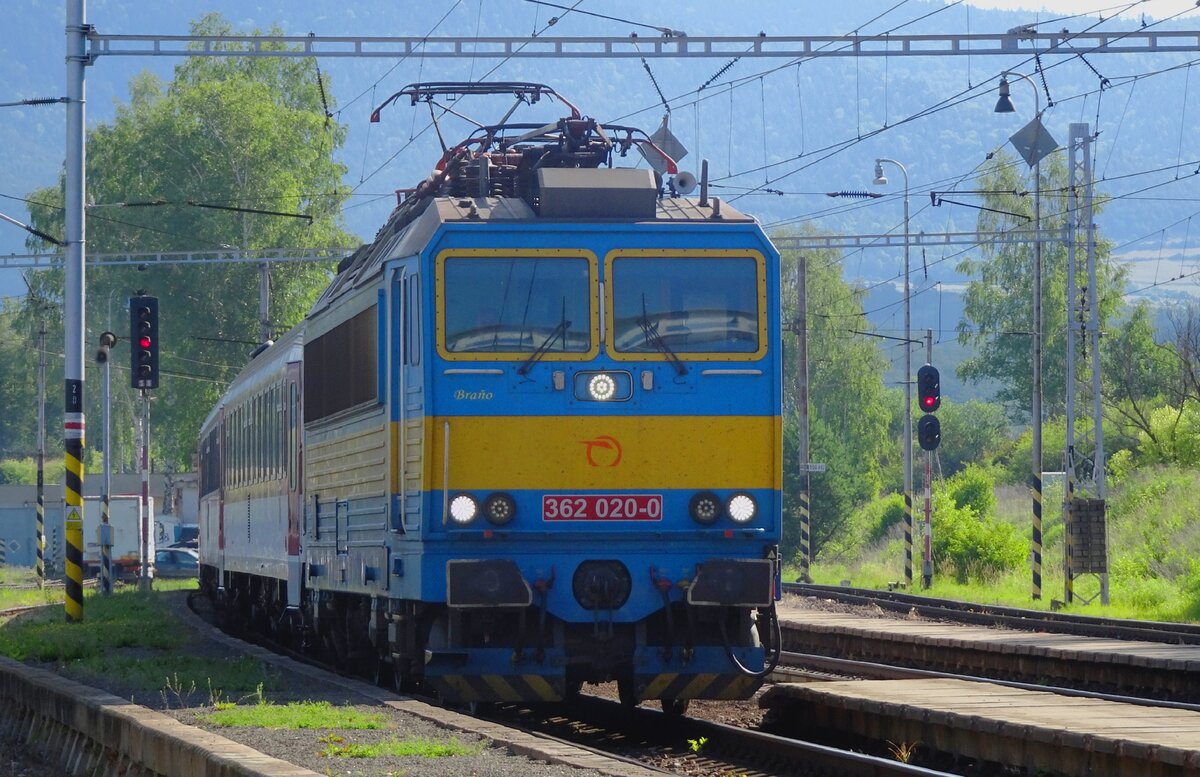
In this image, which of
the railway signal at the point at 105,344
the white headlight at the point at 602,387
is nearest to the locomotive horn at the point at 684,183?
the white headlight at the point at 602,387

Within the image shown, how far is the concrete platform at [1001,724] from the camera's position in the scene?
9016 mm

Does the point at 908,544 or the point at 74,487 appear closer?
the point at 74,487

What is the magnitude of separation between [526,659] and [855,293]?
69.0 metres

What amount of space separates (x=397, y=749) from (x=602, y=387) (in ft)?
10.3

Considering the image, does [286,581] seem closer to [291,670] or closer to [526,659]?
[291,670]

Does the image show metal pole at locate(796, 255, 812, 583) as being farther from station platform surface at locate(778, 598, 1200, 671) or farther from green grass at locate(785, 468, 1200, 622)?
station platform surface at locate(778, 598, 1200, 671)

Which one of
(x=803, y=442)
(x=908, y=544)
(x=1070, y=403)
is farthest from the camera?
(x=803, y=442)

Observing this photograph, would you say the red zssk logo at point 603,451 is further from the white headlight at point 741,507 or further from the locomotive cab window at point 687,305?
the white headlight at point 741,507

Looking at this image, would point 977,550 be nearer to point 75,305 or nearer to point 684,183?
point 75,305

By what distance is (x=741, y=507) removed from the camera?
11516 millimetres

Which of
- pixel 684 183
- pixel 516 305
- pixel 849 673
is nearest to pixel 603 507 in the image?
pixel 516 305

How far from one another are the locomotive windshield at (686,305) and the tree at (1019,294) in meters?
59.2

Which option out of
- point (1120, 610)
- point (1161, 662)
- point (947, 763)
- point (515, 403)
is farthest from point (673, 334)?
point (1120, 610)

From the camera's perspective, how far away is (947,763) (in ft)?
34.6
